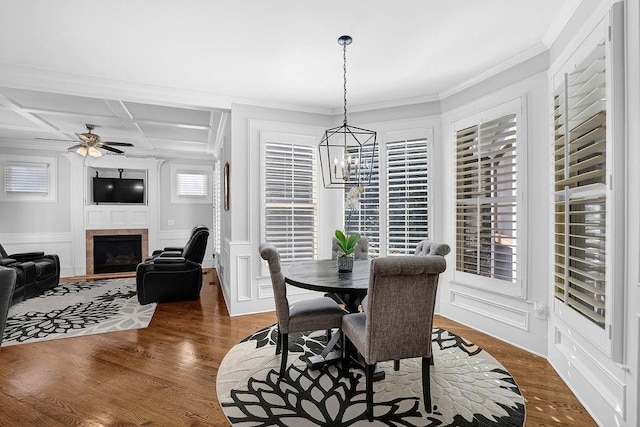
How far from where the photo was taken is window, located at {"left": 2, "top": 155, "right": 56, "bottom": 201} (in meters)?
6.00

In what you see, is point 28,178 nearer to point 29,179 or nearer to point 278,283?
point 29,179

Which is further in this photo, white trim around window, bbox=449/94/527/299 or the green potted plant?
white trim around window, bbox=449/94/527/299

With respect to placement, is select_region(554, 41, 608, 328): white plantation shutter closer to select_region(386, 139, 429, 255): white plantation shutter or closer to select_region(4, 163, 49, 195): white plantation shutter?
select_region(386, 139, 429, 255): white plantation shutter

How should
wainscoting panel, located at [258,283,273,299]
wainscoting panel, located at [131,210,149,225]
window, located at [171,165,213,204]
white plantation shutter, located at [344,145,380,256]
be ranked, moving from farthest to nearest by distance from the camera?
window, located at [171,165,213,204] < wainscoting panel, located at [131,210,149,225] < white plantation shutter, located at [344,145,380,256] < wainscoting panel, located at [258,283,273,299]

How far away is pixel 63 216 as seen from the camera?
20.9ft

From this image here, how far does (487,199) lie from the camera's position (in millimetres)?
3297

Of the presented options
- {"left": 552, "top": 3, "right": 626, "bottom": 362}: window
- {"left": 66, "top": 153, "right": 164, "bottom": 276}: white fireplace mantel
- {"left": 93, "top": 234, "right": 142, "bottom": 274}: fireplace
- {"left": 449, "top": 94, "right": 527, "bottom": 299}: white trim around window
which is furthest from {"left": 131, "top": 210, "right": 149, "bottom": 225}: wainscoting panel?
{"left": 552, "top": 3, "right": 626, "bottom": 362}: window

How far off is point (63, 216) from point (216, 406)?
619 cm

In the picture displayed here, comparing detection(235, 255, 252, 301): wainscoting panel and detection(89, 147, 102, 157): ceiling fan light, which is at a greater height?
detection(89, 147, 102, 157): ceiling fan light

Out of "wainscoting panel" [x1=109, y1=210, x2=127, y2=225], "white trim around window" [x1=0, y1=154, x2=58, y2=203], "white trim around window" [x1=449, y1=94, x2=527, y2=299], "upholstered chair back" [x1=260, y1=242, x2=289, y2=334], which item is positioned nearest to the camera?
"upholstered chair back" [x1=260, y1=242, x2=289, y2=334]

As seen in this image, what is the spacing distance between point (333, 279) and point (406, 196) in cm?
201

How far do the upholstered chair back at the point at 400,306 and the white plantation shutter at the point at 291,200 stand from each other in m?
2.39

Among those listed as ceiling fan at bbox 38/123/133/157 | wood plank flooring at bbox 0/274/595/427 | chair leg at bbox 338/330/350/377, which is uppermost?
ceiling fan at bbox 38/123/133/157

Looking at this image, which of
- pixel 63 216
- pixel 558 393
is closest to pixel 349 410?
pixel 558 393
